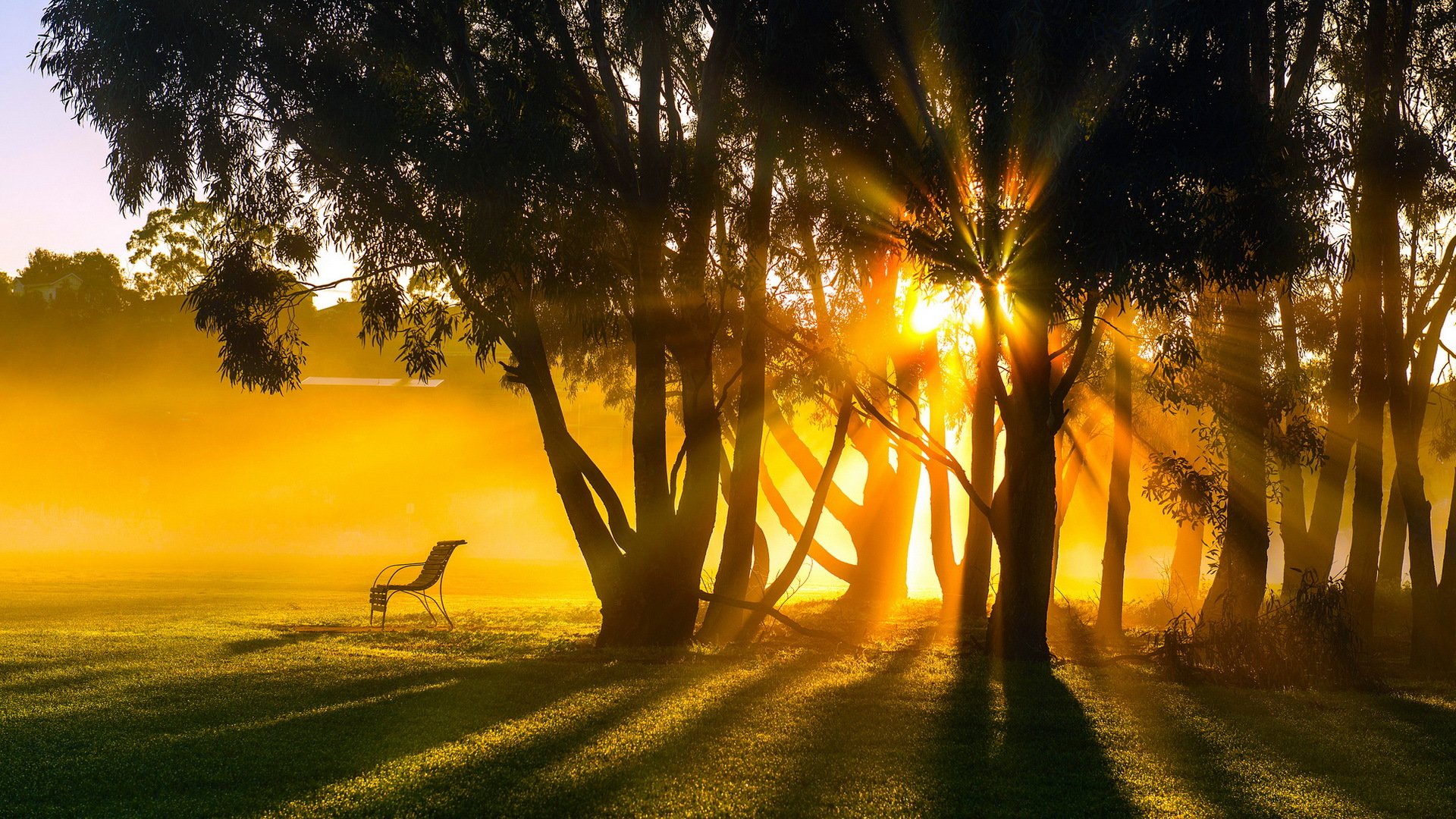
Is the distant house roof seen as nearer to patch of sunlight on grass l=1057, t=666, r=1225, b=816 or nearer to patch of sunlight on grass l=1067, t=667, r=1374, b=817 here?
patch of sunlight on grass l=1057, t=666, r=1225, b=816

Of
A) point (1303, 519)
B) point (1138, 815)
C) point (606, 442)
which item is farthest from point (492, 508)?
point (1138, 815)

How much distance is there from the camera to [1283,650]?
890cm

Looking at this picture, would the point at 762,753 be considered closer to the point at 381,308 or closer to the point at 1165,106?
the point at 1165,106

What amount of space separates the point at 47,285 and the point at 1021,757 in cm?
4693

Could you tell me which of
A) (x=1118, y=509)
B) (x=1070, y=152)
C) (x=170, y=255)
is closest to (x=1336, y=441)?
(x=1118, y=509)

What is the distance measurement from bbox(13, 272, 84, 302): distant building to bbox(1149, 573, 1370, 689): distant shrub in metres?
41.0

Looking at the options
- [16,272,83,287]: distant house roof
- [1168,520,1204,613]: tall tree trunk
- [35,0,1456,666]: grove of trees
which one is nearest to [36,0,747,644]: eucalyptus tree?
[35,0,1456,666]: grove of trees

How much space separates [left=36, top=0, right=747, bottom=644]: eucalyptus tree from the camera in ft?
31.2

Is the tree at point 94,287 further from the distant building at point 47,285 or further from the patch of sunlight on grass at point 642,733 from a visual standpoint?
the patch of sunlight on grass at point 642,733

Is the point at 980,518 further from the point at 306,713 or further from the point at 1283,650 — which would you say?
the point at 306,713

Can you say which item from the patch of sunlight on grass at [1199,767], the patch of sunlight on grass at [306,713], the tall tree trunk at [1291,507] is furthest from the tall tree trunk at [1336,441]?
the patch of sunlight on grass at [306,713]

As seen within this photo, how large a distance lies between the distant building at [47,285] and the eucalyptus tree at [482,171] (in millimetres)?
34545

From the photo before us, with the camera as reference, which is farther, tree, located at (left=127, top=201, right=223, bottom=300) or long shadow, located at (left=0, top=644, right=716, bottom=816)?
tree, located at (left=127, top=201, right=223, bottom=300)

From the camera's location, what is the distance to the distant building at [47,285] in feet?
133
